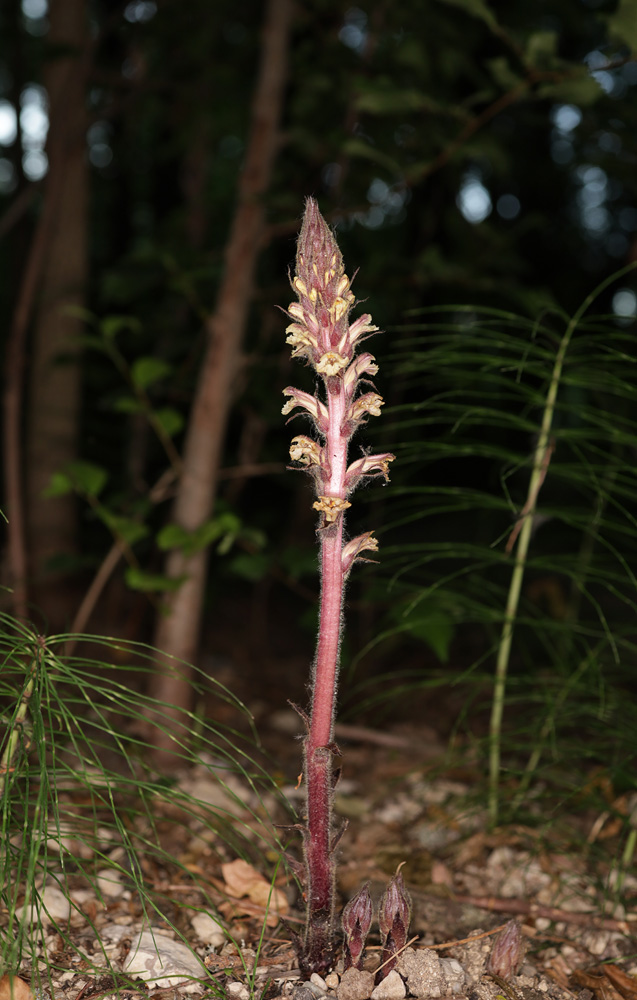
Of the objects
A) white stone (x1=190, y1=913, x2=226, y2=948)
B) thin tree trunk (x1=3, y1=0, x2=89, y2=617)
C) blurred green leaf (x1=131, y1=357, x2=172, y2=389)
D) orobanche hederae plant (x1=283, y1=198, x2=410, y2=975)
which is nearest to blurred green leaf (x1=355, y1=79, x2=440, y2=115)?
blurred green leaf (x1=131, y1=357, x2=172, y2=389)

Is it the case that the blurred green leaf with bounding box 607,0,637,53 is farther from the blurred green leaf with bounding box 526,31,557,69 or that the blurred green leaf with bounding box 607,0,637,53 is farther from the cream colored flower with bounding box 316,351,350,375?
the cream colored flower with bounding box 316,351,350,375

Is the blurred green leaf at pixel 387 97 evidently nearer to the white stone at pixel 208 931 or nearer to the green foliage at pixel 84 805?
the green foliage at pixel 84 805

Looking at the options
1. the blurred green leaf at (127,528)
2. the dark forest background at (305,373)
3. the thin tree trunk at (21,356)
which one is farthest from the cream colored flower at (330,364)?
the thin tree trunk at (21,356)

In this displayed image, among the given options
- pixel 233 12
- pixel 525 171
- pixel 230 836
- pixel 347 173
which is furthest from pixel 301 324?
pixel 525 171

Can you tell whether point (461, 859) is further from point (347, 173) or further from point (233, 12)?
point (233, 12)

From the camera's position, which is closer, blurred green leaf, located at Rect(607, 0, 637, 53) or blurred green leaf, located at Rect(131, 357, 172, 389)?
blurred green leaf, located at Rect(607, 0, 637, 53)

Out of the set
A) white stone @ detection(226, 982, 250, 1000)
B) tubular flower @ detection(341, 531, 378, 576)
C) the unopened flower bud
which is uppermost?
the unopened flower bud
